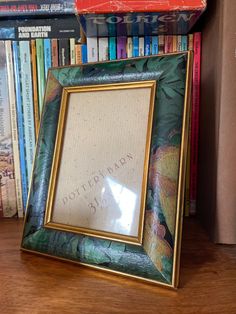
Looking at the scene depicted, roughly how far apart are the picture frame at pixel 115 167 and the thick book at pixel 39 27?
0.40 feet

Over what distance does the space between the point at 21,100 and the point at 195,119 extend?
0.35 metres

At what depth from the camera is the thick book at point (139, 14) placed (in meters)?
0.46

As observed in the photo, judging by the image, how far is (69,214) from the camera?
46 cm

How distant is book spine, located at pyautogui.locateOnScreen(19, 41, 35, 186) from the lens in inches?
23.3

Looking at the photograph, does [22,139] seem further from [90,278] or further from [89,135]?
[90,278]

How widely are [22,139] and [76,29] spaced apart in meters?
0.24

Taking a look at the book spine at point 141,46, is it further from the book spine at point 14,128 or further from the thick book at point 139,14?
the book spine at point 14,128

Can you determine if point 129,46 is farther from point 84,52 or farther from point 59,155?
point 59,155

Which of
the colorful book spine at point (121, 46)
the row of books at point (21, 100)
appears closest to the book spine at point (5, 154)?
the row of books at point (21, 100)

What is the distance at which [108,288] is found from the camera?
375mm

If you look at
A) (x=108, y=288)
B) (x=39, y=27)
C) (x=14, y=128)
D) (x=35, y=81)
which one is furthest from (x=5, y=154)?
(x=108, y=288)

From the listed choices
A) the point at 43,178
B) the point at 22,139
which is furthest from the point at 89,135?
the point at 22,139

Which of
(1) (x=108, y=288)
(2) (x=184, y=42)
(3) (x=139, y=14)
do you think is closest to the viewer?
(1) (x=108, y=288)

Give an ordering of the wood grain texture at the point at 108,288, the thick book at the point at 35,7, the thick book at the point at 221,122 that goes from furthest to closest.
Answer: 1. the thick book at the point at 35,7
2. the thick book at the point at 221,122
3. the wood grain texture at the point at 108,288
